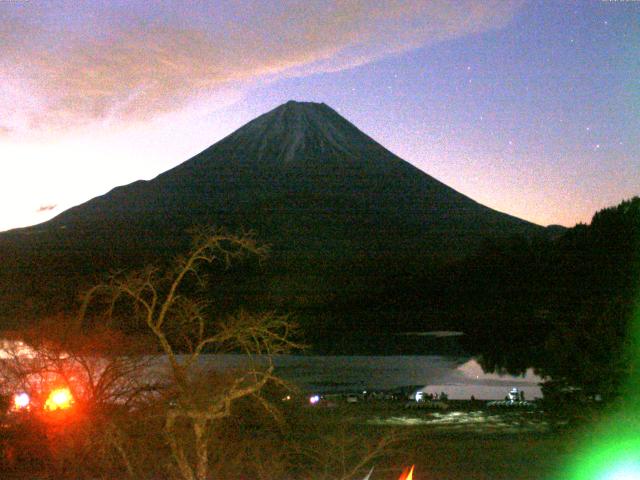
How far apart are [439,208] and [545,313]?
9732cm

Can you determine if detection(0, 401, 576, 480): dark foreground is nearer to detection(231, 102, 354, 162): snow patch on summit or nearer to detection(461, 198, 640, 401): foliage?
detection(461, 198, 640, 401): foliage

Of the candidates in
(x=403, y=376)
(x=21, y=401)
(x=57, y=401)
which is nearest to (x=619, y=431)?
(x=57, y=401)

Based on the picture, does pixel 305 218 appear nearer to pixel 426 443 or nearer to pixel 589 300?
pixel 589 300

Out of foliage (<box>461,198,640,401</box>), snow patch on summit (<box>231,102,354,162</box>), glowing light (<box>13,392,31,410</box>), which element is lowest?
foliage (<box>461,198,640,401</box>)

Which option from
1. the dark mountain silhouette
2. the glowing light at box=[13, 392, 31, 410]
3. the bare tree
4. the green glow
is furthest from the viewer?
the dark mountain silhouette

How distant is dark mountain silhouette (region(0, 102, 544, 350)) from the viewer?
7388cm

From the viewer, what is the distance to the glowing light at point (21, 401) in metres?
6.89

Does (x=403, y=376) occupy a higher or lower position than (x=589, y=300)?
lower

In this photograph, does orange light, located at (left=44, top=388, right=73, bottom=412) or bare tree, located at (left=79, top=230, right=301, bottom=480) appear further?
orange light, located at (left=44, top=388, right=73, bottom=412)

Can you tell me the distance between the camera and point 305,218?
111 meters

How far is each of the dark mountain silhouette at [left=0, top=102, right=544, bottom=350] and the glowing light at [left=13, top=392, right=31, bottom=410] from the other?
54.9 meters

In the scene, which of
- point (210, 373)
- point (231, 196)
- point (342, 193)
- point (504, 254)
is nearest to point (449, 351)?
point (504, 254)

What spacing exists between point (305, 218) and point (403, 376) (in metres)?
77.0

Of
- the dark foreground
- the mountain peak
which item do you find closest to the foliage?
the dark foreground
